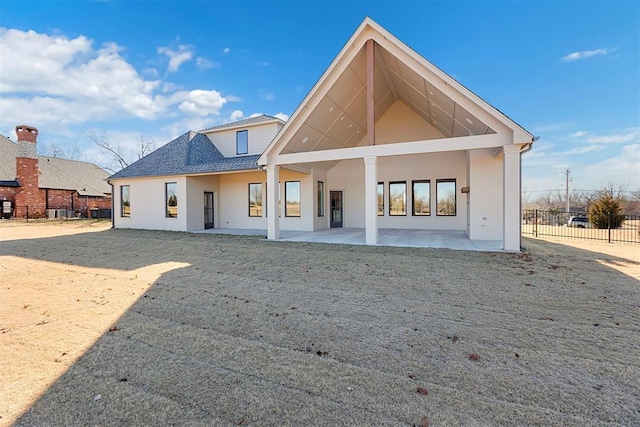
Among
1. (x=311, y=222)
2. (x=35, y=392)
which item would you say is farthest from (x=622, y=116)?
(x=35, y=392)

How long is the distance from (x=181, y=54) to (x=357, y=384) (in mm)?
20155

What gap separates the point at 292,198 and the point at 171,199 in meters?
6.01

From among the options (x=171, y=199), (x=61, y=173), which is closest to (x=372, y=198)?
(x=171, y=199)

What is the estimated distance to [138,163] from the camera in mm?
16391

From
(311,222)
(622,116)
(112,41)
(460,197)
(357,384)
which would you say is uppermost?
(112,41)

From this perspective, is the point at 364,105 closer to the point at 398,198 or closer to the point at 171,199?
the point at 398,198

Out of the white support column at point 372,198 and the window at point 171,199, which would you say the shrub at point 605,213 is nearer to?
the white support column at point 372,198

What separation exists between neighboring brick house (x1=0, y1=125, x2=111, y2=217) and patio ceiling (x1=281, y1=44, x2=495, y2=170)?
18548 mm

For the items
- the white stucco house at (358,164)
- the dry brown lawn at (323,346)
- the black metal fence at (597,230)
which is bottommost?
the dry brown lawn at (323,346)

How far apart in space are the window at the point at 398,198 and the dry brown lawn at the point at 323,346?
8.71m

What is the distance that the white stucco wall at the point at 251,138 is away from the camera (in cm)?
1574

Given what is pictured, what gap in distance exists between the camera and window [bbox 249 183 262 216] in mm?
14938

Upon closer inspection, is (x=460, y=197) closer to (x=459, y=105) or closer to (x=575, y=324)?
(x=459, y=105)

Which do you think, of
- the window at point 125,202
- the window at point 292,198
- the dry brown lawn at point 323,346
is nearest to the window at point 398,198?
the window at point 292,198
